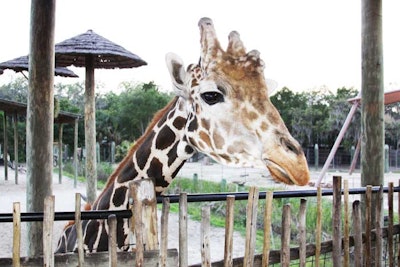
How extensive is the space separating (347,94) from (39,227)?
13.0 metres

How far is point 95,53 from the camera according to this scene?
250 cm

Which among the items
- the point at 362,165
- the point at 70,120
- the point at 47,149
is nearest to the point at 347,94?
the point at 70,120

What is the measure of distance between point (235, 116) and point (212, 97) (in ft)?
0.36

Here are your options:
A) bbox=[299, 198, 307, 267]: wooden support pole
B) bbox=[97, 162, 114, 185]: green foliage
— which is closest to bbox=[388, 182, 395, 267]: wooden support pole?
bbox=[299, 198, 307, 267]: wooden support pole

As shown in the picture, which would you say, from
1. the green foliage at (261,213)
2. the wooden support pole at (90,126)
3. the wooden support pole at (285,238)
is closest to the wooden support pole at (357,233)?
the wooden support pole at (285,238)

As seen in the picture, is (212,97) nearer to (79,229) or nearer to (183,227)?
(183,227)

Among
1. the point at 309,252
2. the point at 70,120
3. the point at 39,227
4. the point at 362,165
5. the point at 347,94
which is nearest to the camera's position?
the point at 309,252

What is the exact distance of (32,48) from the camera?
2.09 m

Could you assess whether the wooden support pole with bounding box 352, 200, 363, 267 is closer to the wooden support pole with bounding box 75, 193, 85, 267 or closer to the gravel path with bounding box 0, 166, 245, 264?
the wooden support pole with bounding box 75, 193, 85, 267

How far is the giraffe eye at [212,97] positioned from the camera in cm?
169

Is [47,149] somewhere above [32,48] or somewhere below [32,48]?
below

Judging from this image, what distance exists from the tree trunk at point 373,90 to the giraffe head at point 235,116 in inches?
43.1

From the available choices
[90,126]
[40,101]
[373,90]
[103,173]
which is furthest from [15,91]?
[373,90]

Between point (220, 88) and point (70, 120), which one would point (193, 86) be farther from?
point (70, 120)
